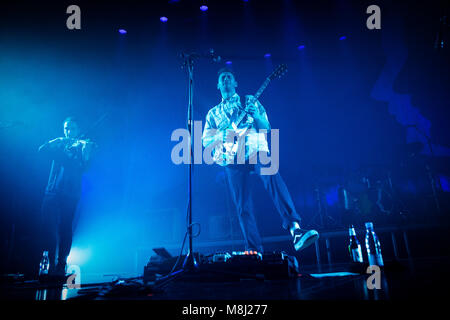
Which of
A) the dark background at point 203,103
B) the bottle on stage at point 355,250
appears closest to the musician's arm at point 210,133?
the dark background at point 203,103

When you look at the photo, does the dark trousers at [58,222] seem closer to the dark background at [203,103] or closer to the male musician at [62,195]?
the male musician at [62,195]

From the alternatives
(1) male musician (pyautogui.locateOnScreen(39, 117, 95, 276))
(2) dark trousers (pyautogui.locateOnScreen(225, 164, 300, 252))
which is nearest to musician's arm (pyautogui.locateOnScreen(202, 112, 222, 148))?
(2) dark trousers (pyautogui.locateOnScreen(225, 164, 300, 252))

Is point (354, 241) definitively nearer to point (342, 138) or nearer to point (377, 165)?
point (377, 165)

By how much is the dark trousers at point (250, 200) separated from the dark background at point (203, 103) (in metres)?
1.32

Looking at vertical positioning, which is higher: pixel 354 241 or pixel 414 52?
pixel 414 52

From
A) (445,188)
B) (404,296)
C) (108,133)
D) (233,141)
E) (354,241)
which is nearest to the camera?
(404,296)

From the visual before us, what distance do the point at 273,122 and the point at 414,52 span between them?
118 inches

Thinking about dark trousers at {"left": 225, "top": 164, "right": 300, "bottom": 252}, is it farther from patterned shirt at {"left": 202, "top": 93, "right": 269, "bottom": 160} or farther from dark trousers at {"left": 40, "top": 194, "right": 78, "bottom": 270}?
dark trousers at {"left": 40, "top": 194, "right": 78, "bottom": 270}

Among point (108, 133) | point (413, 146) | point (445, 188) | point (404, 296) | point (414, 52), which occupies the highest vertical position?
point (414, 52)

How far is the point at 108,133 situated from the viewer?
539cm

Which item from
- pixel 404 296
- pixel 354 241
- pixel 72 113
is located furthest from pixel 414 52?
pixel 72 113

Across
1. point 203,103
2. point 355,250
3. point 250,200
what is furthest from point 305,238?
point 203,103

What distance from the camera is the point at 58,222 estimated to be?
350 cm

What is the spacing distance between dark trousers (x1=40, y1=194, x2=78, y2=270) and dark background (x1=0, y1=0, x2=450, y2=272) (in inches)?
30.7
